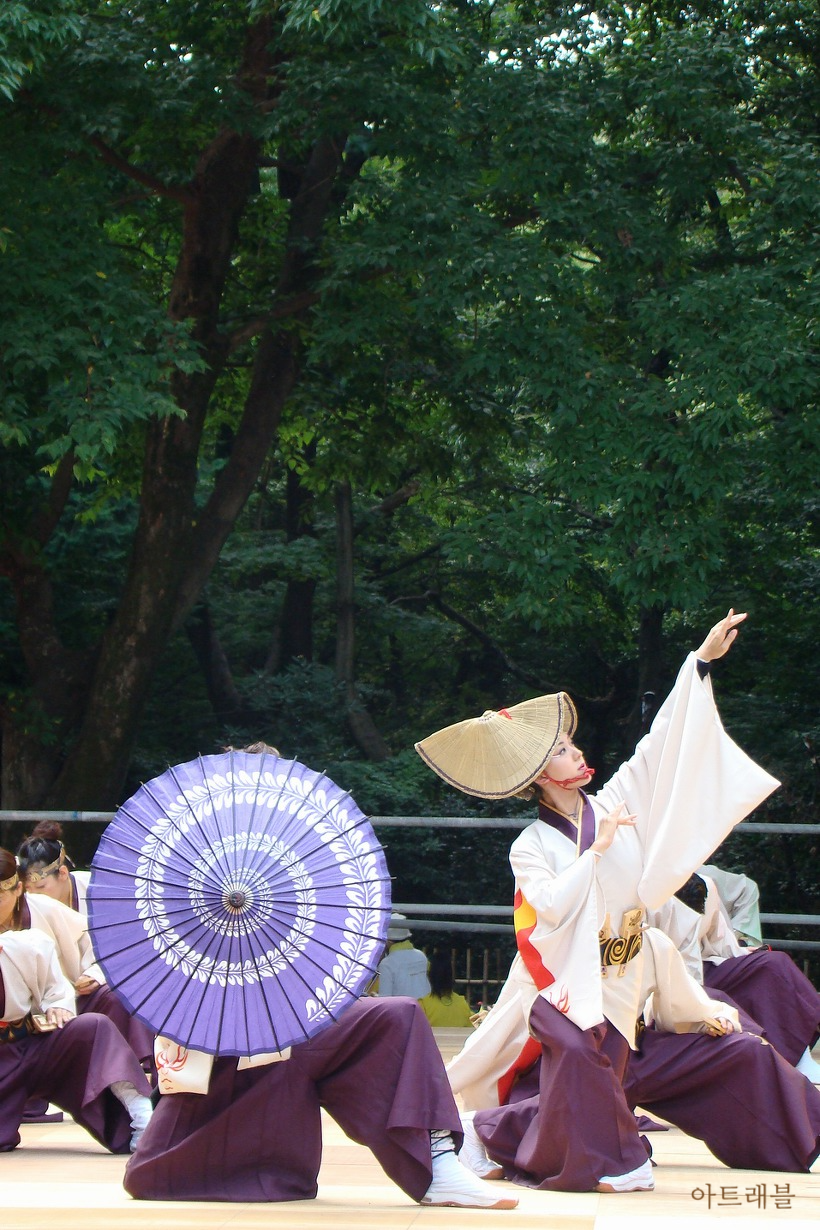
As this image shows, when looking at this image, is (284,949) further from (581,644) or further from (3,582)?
(581,644)

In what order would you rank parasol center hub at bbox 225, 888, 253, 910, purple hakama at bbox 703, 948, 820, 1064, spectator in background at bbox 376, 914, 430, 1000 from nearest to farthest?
1. parasol center hub at bbox 225, 888, 253, 910
2. purple hakama at bbox 703, 948, 820, 1064
3. spectator in background at bbox 376, 914, 430, 1000

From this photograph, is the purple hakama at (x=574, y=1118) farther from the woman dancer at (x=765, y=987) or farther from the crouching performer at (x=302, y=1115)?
the woman dancer at (x=765, y=987)

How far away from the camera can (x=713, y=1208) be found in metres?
3.53

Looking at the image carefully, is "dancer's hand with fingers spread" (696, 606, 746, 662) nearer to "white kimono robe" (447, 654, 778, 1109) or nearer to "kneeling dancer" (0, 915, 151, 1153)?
"white kimono robe" (447, 654, 778, 1109)

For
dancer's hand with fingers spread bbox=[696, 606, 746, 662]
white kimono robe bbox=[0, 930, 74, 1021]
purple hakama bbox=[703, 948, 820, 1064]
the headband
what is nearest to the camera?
dancer's hand with fingers spread bbox=[696, 606, 746, 662]

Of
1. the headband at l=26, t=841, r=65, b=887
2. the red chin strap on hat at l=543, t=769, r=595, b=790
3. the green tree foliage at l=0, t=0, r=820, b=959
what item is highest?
the green tree foliage at l=0, t=0, r=820, b=959

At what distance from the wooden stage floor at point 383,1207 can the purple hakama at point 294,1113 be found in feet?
0.23

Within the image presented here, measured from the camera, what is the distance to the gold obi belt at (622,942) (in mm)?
4043

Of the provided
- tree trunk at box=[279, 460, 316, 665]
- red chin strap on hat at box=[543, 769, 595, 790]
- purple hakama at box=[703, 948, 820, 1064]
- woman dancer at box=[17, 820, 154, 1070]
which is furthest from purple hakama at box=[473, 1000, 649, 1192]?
tree trunk at box=[279, 460, 316, 665]

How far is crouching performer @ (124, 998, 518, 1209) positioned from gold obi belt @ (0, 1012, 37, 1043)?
1.09m

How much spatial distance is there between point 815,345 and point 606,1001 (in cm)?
610

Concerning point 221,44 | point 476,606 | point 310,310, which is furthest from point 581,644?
point 221,44

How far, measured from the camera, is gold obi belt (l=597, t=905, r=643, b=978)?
404 cm

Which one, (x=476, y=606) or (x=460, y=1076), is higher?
(x=476, y=606)
